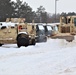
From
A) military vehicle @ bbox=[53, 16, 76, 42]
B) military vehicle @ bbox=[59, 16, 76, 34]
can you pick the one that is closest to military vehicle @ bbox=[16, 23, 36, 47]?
military vehicle @ bbox=[53, 16, 76, 42]

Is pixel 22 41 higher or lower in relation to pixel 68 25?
lower

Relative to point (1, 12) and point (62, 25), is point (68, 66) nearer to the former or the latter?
point (62, 25)

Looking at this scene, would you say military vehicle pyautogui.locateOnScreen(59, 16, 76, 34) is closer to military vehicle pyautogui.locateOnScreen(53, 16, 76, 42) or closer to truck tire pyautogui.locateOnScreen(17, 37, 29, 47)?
military vehicle pyautogui.locateOnScreen(53, 16, 76, 42)

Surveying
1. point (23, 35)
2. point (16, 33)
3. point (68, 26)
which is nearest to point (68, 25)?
point (68, 26)

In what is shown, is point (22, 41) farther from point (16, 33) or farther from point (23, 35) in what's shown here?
point (16, 33)

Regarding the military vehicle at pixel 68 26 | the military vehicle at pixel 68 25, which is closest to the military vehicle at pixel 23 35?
the military vehicle at pixel 68 26

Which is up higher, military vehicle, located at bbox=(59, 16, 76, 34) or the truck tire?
military vehicle, located at bbox=(59, 16, 76, 34)

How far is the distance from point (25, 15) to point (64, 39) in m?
60.4

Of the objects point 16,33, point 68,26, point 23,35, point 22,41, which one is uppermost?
point 68,26

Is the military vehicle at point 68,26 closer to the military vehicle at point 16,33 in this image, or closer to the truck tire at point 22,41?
the military vehicle at point 16,33

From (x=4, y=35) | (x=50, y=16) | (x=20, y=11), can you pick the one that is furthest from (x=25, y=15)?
(x=4, y=35)

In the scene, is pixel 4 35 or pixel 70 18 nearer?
pixel 4 35

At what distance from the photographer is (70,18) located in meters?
30.9

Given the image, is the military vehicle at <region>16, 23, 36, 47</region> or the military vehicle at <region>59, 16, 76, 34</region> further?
the military vehicle at <region>59, 16, 76, 34</region>
